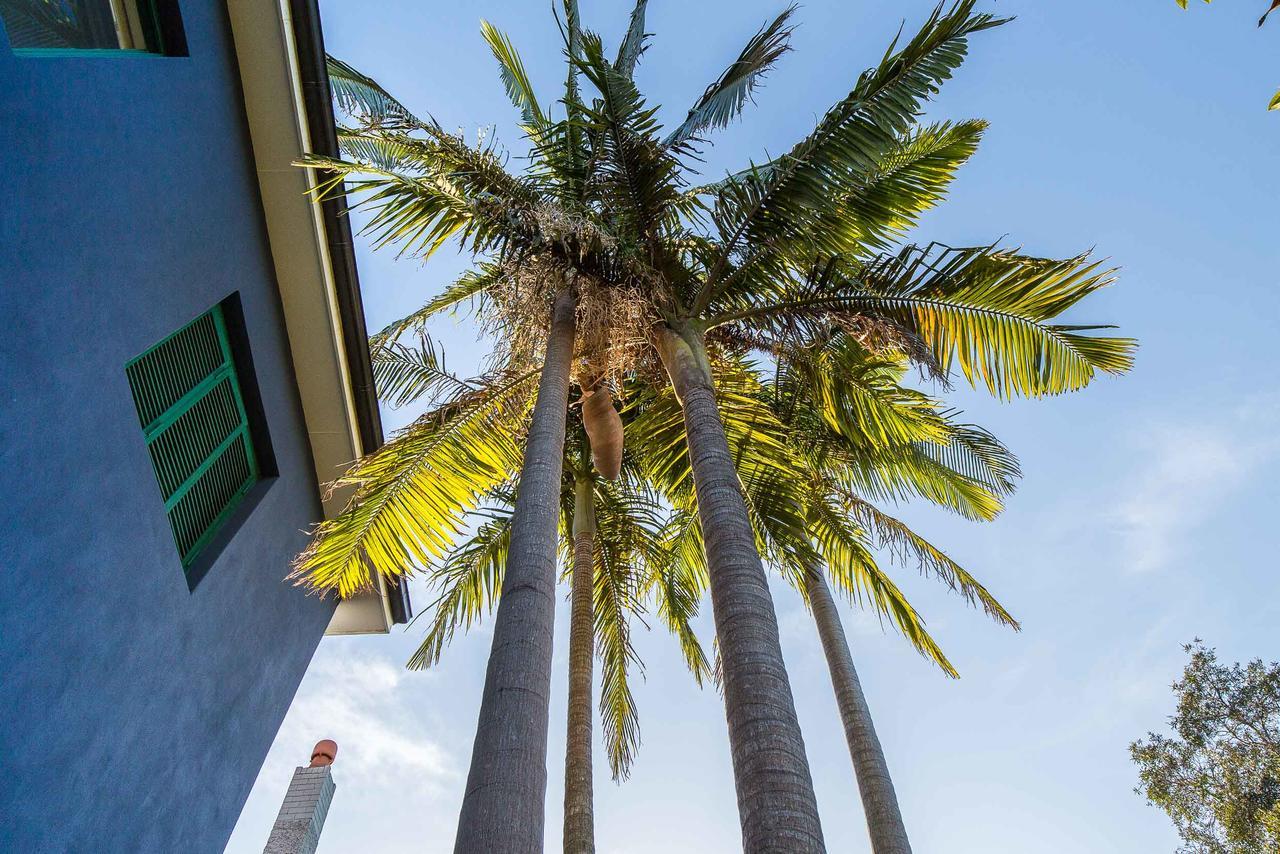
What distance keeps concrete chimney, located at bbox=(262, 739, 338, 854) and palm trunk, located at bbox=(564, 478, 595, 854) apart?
4014 mm

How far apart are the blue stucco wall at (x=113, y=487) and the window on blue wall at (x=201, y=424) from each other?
0.32 metres

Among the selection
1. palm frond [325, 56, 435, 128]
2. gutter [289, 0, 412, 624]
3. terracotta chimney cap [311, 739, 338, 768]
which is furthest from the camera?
terracotta chimney cap [311, 739, 338, 768]

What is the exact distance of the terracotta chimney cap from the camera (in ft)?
37.5

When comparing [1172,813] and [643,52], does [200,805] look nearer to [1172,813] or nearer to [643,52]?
[643,52]

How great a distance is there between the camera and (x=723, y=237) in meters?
8.16

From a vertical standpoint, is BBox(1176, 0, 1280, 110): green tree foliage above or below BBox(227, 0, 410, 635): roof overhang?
below

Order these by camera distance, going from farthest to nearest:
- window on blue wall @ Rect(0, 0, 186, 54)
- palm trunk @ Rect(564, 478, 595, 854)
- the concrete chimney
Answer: the concrete chimney < palm trunk @ Rect(564, 478, 595, 854) < window on blue wall @ Rect(0, 0, 186, 54)

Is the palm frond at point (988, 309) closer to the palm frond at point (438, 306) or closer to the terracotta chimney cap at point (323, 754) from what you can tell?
the palm frond at point (438, 306)

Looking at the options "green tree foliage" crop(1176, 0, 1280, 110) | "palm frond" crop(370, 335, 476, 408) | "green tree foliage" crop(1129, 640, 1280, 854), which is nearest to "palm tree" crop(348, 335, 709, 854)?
"palm frond" crop(370, 335, 476, 408)

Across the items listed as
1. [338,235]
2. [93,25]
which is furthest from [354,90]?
[93,25]

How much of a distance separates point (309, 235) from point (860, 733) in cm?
915

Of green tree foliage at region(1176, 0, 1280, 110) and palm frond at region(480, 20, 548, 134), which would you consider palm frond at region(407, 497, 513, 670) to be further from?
green tree foliage at region(1176, 0, 1280, 110)

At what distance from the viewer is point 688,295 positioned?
9.03 m

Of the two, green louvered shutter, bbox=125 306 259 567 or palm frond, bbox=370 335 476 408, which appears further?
palm frond, bbox=370 335 476 408
